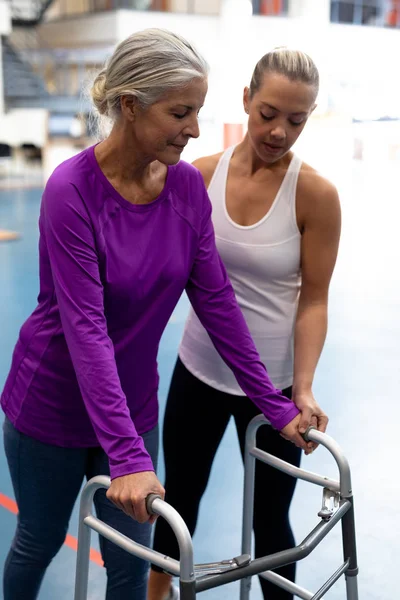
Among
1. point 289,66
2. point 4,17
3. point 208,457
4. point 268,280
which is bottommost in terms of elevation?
point 208,457

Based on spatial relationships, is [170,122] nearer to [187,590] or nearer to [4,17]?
[187,590]

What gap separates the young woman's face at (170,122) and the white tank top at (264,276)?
0.45 m

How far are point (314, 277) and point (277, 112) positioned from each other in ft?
1.30

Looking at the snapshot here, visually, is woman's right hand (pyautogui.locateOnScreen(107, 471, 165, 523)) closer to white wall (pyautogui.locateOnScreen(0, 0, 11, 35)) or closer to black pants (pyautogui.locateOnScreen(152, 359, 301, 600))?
black pants (pyautogui.locateOnScreen(152, 359, 301, 600))

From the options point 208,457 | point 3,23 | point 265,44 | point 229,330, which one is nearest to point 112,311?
point 229,330

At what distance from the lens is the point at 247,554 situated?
1.18 metres

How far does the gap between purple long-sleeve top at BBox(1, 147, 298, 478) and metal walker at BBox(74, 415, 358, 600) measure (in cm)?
11

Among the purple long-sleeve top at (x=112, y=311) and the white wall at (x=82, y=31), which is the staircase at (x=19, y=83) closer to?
the white wall at (x=82, y=31)

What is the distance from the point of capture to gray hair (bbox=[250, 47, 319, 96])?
1.52 metres

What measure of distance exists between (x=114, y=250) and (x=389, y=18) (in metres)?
19.5

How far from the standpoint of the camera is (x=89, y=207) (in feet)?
4.21

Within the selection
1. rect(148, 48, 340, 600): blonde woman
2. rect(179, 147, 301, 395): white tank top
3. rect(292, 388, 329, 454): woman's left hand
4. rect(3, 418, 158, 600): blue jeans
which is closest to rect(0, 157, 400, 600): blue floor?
rect(148, 48, 340, 600): blonde woman

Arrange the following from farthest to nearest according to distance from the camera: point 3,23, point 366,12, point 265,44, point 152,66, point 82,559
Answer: point 366,12, point 265,44, point 3,23, point 82,559, point 152,66

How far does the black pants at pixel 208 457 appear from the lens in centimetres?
180
